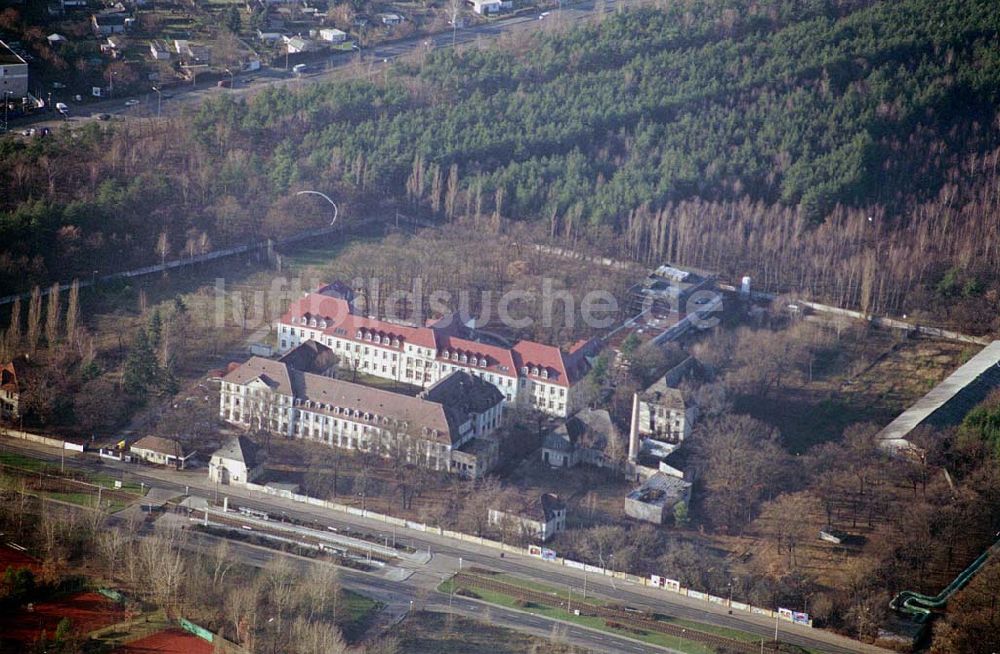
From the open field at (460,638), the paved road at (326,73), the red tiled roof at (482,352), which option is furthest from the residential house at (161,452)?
the paved road at (326,73)

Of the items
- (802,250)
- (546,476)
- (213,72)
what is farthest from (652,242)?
(213,72)

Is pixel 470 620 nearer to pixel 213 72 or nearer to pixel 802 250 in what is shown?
pixel 802 250

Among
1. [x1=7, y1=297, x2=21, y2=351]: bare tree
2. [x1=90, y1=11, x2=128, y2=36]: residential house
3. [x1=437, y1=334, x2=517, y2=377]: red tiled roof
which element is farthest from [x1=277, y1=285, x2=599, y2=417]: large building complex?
[x1=90, y1=11, x2=128, y2=36]: residential house

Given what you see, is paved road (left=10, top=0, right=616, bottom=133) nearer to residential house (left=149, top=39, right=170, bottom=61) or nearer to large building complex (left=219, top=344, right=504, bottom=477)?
residential house (left=149, top=39, right=170, bottom=61)

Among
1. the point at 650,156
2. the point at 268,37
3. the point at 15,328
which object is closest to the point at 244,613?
the point at 15,328

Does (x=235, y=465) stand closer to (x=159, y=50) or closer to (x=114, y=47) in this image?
(x=114, y=47)

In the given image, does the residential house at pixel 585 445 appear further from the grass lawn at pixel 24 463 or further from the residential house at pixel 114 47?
the residential house at pixel 114 47
